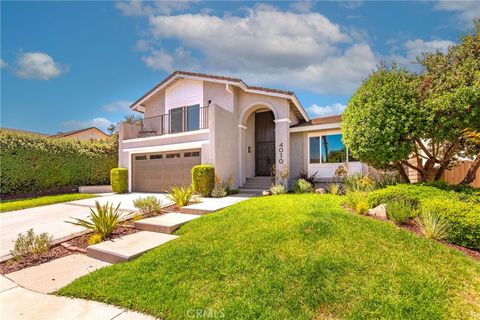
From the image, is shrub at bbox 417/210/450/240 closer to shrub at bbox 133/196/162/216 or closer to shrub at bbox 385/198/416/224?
shrub at bbox 385/198/416/224

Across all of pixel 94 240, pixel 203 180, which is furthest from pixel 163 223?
pixel 203 180

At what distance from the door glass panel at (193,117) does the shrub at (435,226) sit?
520 inches

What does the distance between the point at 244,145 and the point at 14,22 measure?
1214 cm

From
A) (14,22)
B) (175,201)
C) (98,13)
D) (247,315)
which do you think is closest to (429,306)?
(247,315)

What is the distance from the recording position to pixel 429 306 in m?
3.19

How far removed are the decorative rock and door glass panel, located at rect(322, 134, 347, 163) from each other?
283 inches

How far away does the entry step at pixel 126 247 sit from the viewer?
514 centimetres

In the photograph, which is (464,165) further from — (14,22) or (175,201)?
(14,22)

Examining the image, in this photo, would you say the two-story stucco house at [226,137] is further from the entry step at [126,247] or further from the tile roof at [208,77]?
the entry step at [126,247]

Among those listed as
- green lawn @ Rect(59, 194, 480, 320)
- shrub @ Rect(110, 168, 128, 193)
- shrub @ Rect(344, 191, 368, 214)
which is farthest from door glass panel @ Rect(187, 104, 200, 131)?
green lawn @ Rect(59, 194, 480, 320)

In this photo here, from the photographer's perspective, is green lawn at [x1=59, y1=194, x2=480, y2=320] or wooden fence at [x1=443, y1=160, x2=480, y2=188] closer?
green lawn at [x1=59, y1=194, x2=480, y2=320]

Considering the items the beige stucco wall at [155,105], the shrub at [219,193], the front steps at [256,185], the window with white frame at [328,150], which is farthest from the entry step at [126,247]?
the beige stucco wall at [155,105]

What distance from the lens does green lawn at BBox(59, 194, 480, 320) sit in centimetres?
322

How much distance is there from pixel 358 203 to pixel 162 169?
12238mm
